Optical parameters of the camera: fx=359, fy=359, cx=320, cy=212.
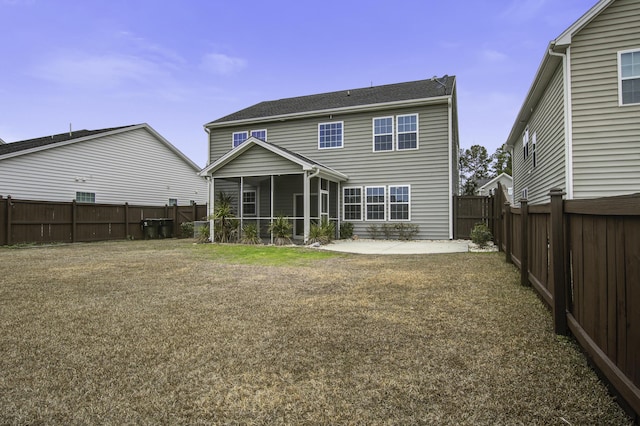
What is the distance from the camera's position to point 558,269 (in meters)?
3.33

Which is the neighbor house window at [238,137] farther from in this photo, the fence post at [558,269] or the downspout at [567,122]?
the fence post at [558,269]

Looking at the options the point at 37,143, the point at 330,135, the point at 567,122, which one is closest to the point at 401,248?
the point at 567,122

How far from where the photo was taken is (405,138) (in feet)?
50.1

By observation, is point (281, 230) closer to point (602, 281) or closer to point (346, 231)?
point (346, 231)

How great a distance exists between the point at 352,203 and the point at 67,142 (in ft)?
45.2

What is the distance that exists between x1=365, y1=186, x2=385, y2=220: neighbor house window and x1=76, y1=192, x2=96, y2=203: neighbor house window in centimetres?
1380

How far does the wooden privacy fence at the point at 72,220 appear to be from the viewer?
13.1 m

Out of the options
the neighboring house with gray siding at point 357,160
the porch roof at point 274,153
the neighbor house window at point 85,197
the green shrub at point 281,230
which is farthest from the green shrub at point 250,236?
the neighbor house window at point 85,197

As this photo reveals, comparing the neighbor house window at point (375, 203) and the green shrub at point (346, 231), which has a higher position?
the neighbor house window at point (375, 203)

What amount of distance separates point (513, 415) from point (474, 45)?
18305 mm

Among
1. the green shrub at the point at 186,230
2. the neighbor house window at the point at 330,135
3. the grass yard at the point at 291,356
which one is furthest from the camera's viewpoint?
the green shrub at the point at 186,230

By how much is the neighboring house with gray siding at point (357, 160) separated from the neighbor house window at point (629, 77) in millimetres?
6523

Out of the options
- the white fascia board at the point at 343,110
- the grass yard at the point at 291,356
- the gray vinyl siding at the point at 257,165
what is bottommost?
the grass yard at the point at 291,356

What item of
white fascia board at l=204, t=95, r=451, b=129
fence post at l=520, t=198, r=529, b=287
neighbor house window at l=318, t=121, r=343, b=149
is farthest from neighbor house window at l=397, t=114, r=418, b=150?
fence post at l=520, t=198, r=529, b=287
